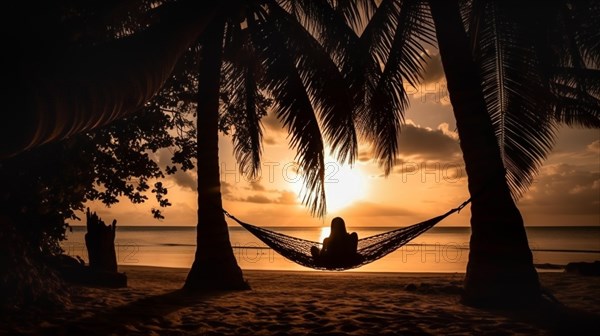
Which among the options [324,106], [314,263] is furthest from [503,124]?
[314,263]

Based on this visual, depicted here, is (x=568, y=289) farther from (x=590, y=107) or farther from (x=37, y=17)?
(x=37, y=17)

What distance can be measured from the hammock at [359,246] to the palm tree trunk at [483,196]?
658 millimetres

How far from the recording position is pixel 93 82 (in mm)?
2555

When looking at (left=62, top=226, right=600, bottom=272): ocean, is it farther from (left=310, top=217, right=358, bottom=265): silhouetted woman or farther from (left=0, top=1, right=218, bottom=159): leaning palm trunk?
(left=0, top=1, right=218, bottom=159): leaning palm trunk

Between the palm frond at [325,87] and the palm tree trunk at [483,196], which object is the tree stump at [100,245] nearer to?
the palm frond at [325,87]

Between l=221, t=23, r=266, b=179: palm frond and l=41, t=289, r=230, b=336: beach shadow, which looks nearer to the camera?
l=41, t=289, r=230, b=336: beach shadow

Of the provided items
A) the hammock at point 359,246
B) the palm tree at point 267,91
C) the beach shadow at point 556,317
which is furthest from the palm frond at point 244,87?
the beach shadow at point 556,317

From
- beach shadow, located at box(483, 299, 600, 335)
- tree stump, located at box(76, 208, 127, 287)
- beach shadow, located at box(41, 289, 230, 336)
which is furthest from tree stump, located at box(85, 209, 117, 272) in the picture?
beach shadow, located at box(483, 299, 600, 335)

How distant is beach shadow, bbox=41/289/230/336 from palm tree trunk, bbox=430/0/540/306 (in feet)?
10.6

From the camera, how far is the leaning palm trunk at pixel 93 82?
86.4 inches

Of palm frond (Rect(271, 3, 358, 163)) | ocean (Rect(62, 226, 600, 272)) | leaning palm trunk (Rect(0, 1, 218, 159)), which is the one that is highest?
palm frond (Rect(271, 3, 358, 163))

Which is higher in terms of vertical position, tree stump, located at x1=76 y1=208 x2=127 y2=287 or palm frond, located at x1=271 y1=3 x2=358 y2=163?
palm frond, located at x1=271 y1=3 x2=358 y2=163

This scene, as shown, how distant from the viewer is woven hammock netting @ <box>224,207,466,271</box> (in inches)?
251

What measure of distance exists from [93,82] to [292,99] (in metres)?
4.56
